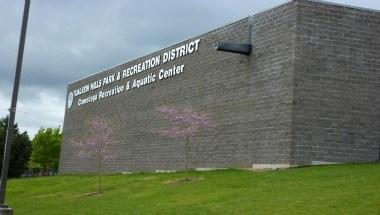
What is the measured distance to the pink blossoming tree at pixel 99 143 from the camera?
29250 mm

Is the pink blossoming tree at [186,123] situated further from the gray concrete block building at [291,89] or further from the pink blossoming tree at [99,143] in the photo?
the pink blossoming tree at [99,143]

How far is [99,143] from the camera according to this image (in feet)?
96.0

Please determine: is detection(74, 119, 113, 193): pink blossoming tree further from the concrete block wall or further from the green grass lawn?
the concrete block wall

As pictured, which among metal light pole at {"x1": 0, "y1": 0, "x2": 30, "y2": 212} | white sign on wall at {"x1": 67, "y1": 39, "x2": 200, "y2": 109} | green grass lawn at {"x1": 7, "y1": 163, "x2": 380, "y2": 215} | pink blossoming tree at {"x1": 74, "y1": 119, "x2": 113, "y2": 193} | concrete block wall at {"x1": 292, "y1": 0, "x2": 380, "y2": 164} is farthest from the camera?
white sign on wall at {"x1": 67, "y1": 39, "x2": 200, "y2": 109}

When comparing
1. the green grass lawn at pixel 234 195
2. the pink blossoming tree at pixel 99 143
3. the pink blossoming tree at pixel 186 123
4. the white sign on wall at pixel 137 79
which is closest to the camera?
the green grass lawn at pixel 234 195

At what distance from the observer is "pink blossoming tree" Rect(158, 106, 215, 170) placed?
93.5ft

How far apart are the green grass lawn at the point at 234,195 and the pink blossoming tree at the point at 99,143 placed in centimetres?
191

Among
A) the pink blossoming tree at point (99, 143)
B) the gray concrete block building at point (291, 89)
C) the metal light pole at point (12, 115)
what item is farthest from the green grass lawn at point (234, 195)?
the metal light pole at point (12, 115)

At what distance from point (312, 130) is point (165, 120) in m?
11.3

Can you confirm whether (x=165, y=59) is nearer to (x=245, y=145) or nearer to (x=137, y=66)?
(x=137, y=66)

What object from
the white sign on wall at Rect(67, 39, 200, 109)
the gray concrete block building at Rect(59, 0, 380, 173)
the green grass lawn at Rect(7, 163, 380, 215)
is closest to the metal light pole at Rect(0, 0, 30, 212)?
the green grass lawn at Rect(7, 163, 380, 215)

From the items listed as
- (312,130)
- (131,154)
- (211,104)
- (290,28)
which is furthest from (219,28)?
(131,154)

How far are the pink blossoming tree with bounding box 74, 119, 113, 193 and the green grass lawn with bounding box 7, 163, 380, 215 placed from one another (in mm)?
1911

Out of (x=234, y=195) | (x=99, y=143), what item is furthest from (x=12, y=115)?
(x=99, y=143)
